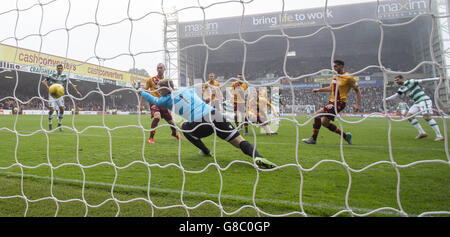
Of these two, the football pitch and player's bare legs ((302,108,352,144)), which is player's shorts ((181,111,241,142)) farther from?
player's bare legs ((302,108,352,144))

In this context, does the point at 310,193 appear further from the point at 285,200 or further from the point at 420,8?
the point at 420,8

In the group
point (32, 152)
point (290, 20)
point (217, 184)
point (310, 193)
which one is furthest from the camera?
point (290, 20)

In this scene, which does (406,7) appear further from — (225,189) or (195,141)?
(225,189)

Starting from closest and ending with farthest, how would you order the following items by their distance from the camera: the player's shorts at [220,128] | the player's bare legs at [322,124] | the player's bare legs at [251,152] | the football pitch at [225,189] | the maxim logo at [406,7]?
the football pitch at [225,189] → the player's bare legs at [251,152] → the player's shorts at [220,128] → the player's bare legs at [322,124] → the maxim logo at [406,7]

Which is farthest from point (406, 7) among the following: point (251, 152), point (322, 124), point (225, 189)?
point (225, 189)

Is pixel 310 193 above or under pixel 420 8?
under

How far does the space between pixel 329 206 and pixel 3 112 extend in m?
25.8

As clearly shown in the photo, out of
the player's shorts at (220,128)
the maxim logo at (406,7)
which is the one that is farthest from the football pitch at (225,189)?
the maxim logo at (406,7)

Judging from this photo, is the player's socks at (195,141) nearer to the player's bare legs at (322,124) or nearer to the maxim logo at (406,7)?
the player's bare legs at (322,124)

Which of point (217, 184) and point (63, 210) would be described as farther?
point (217, 184)

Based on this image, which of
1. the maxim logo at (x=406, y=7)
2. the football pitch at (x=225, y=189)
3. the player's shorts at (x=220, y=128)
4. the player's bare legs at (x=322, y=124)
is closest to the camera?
the football pitch at (x=225, y=189)

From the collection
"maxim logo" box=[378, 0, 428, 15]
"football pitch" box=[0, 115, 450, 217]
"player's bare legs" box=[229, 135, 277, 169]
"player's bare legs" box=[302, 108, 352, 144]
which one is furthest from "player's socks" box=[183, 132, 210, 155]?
"maxim logo" box=[378, 0, 428, 15]
